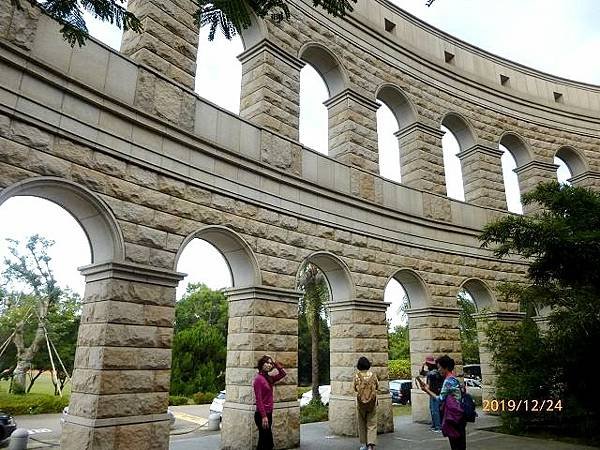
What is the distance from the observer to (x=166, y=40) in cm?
777

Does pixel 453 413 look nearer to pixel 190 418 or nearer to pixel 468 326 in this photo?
pixel 190 418

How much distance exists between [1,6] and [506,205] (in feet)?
43.7

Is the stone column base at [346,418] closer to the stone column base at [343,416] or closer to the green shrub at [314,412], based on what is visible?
the stone column base at [343,416]

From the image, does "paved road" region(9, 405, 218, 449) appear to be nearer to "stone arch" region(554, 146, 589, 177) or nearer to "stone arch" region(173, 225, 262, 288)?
"stone arch" region(173, 225, 262, 288)

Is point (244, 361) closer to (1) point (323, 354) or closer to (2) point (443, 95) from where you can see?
(2) point (443, 95)

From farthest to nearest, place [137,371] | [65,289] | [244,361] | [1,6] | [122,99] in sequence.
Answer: [65,289] → [244,361] → [122,99] → [137,371] → [1,6]

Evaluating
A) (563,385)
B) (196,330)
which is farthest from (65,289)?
(563,385)

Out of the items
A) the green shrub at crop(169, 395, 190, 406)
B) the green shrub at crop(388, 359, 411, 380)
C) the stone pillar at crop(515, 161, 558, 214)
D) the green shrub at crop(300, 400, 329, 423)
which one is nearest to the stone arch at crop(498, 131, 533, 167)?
the stone pillar at crop(515, 161, 558, 214)

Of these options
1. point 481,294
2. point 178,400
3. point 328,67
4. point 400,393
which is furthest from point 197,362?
point 328,67

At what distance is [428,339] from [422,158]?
484cm

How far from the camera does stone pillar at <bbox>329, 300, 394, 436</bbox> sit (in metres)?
9.10

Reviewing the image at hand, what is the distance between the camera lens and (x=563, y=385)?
8.91 metres

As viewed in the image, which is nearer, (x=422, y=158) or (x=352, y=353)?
(x=352, y=353)

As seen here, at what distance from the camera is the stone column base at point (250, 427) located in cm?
729
